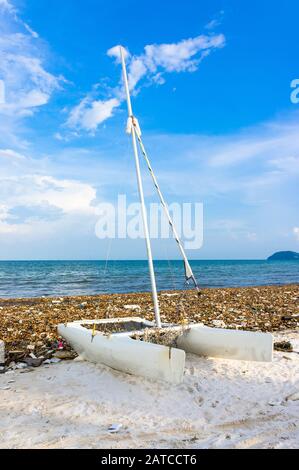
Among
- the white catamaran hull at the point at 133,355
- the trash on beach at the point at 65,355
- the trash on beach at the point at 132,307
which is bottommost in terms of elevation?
the trash on beach at the point at 132,307

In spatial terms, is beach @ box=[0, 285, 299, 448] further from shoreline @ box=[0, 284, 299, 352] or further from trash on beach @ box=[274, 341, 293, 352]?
shoreline @ box=[0, 284, 299, 352]

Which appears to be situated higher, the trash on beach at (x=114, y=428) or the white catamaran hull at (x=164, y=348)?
the white catamaran hull at (x=164, y=348)

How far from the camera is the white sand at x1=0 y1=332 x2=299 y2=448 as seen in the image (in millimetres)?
5297

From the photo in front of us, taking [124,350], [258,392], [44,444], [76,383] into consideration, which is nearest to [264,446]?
[258,392]

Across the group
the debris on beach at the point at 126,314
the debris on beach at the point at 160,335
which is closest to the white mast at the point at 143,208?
the debris on beach at the point at 160,335

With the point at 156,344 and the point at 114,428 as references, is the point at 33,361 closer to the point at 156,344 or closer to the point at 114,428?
the point at 156,344

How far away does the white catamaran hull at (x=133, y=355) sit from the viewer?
716 cm

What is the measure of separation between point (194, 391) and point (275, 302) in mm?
14306

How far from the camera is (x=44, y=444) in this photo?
5164 millimetres

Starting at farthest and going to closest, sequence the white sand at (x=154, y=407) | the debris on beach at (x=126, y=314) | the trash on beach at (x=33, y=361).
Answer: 1. the debris on beach at (x=126, y=314)
2. the trash on beach at (x=33, y=361)
3. the white sand at (x=154, y=407)

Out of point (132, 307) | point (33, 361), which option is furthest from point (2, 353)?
point (132, 307)

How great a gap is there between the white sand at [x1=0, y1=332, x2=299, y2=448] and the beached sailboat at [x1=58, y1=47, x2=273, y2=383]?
0.24 metres

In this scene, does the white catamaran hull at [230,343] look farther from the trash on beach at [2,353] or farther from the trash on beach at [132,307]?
the trash on beach at [132,307]

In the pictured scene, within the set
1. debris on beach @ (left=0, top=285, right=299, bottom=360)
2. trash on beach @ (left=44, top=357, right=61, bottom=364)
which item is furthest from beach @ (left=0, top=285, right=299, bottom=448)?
debris on beach @ (left=0, top=285, right=299, bottom=360)
